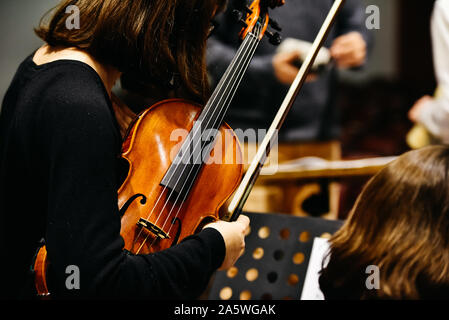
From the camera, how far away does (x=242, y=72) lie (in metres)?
1.01

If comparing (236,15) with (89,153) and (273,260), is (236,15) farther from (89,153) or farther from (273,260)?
(273,260)

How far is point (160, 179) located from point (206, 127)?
143 millimetres

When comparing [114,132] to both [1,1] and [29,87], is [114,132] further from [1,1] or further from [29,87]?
[1,1]

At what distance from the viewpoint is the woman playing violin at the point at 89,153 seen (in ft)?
2.46

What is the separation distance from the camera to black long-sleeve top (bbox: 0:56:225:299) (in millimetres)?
746

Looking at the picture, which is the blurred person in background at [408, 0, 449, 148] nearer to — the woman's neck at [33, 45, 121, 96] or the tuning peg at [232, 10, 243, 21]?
the tuning peg at [232, 10, 243, 21]

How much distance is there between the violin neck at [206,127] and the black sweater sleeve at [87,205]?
128 mm

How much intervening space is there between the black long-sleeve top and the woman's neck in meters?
0.03

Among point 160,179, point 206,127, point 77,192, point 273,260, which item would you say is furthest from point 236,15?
point 273,260

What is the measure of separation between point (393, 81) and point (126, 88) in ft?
12.1

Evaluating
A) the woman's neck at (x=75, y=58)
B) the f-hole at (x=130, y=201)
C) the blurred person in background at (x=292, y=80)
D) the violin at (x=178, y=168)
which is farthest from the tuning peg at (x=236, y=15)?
the blurred person in background at (x=292, y=80)

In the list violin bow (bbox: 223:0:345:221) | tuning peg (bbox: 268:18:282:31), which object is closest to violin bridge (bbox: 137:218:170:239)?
violin bow (bbox: 223:0:345:221)

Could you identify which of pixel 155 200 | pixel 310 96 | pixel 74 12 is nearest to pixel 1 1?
pixel 310 96
